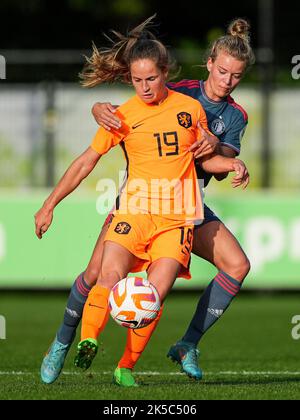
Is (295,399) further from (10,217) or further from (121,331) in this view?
(10,217)

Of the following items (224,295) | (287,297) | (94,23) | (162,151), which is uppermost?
(94,23)

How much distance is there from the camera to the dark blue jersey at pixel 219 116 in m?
8.54

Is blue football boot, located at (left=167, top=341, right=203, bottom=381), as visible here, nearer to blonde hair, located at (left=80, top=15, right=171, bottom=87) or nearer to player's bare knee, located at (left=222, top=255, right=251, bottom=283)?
player's bare knee, located at (left=222, top=255, right=251, bottom=283)

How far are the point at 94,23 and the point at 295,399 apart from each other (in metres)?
21.2

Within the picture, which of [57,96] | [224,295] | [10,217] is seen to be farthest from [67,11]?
[224,295]

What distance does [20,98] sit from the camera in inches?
681

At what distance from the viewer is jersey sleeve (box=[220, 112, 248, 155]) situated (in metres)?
8.58

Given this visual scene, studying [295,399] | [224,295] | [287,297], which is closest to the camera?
[295,399]

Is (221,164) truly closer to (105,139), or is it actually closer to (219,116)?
(219,116)

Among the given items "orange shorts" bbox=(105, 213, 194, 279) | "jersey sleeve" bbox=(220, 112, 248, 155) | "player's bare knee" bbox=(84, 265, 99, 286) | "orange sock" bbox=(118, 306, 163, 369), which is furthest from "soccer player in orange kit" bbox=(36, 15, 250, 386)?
"jersey sleeve" bbox=(220, 112, 248, 155)

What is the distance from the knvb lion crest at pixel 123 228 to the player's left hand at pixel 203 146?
0.64m

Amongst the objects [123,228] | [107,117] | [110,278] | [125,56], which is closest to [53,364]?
[110,278]

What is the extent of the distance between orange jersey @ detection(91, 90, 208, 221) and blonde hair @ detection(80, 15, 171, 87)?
28 centimetres
